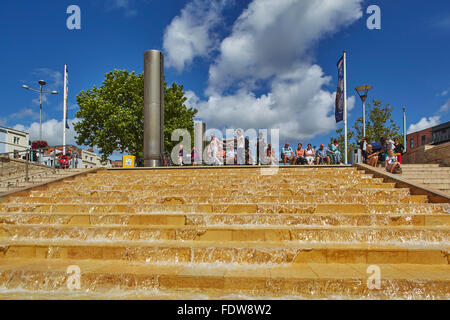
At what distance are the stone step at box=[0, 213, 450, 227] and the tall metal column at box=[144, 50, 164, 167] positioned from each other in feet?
30.3

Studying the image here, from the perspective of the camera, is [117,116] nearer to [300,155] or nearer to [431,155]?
[300,155]

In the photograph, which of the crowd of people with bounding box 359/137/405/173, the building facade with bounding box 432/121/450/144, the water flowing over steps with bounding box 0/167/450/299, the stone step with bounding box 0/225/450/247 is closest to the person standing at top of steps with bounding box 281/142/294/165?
the crowd of people with bounding box 359/137/405/173

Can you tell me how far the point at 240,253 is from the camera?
4.50 metres

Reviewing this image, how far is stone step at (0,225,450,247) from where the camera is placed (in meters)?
4.95

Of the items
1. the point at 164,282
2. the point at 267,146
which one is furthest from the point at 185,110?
the point at 164,282

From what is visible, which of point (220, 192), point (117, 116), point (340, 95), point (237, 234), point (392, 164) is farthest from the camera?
point (117, 116)

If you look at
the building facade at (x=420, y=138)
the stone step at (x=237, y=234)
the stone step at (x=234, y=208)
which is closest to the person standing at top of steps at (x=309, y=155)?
the stone step at (x=234, y=208)

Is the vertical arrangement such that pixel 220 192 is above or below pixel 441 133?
below

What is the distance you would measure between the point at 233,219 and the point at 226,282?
82.8 inches

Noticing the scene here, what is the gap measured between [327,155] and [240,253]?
1323cm

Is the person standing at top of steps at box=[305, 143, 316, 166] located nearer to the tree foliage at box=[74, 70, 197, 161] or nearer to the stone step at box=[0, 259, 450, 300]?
the stone step at box=[0, 259, 450, 300]

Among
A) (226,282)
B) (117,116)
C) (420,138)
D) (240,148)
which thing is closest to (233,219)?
(226,282)

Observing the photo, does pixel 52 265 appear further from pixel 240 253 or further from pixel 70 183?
pixel 70 183
